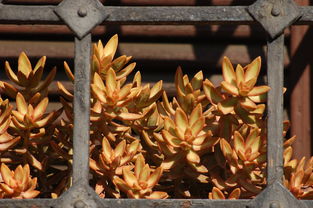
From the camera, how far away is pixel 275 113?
9.23 ft

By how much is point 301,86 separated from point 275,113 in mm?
1423

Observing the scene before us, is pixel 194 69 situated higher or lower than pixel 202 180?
higher

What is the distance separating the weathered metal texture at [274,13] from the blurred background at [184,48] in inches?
49.8

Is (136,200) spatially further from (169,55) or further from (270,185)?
(169,55)

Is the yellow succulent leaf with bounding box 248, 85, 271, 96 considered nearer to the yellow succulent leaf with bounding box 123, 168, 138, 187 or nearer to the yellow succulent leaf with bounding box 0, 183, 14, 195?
the yellow succulent leaf with bounding box 123, 168, 138, 187

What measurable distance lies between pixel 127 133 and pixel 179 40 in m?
1.04

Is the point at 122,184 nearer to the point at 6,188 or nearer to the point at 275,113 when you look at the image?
the point at 6,188

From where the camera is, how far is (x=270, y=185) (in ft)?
9.16

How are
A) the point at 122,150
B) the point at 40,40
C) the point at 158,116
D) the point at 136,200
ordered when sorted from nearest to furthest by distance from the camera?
1. the point at 136,200
2. the point at 122,150
3. the point at 158,116
4. the point at 40,40

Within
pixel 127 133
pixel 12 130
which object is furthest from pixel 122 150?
pixel 12 130

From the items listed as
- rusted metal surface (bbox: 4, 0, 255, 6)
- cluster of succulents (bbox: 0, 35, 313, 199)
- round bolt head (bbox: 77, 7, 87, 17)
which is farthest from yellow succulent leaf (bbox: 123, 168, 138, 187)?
rusted metal surface (bbox: 4, 0, 255, 6)

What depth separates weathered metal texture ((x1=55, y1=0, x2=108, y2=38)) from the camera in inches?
112

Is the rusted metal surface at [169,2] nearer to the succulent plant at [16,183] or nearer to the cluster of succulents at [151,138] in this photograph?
the cluster of succulents at [151,138]

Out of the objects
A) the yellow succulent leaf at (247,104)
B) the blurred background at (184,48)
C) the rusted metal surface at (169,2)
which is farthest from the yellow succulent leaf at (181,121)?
the rusted metal surface at (169,2)
